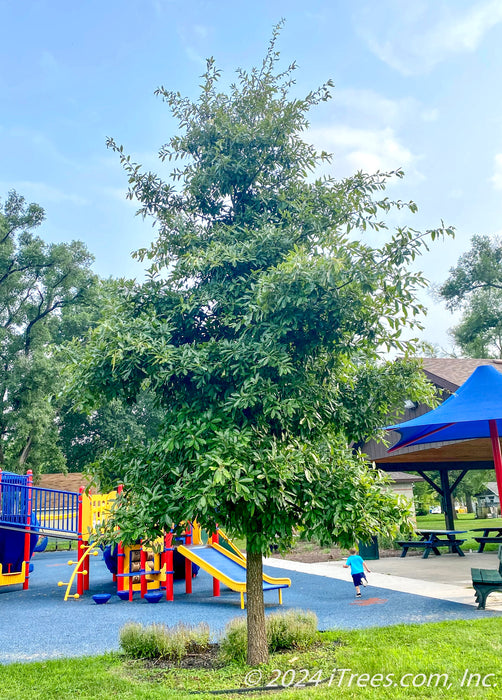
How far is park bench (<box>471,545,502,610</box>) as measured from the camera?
A: 7.22m

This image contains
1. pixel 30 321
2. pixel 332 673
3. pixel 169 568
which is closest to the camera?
pixel 332 673

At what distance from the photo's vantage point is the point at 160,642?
5.91 metres

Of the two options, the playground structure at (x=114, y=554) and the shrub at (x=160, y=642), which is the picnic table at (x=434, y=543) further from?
the shrub at (x=160, y=642)

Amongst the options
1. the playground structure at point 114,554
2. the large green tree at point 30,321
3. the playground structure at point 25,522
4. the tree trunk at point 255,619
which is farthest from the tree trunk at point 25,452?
the tree trunk at point 255,619

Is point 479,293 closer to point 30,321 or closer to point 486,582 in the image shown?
point 30,321

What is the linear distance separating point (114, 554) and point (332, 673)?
806cm

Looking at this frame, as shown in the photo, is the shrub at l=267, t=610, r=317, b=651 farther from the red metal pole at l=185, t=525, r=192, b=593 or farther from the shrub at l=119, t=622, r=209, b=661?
the red metal pole at l=185, t=525, r=192, b=593

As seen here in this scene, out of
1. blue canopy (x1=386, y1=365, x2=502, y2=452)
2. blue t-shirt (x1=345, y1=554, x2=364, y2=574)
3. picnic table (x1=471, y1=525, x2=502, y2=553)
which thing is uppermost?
blue canopy (x1=386, y1=365, x2=502, y2=452)

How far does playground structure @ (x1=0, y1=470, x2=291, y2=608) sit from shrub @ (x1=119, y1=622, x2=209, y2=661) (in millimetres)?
3194

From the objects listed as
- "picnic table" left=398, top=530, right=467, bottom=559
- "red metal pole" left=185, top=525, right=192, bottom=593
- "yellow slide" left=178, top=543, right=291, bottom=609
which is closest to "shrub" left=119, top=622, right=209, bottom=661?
"yellow slide" left=178, top=543, right=291, bottom=609

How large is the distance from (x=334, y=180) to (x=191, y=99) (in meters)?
2.11

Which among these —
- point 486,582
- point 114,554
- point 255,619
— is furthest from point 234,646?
→ point 114,554

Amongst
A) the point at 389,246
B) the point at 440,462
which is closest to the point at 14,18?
the point at 389,246

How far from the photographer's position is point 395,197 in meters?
5.96
